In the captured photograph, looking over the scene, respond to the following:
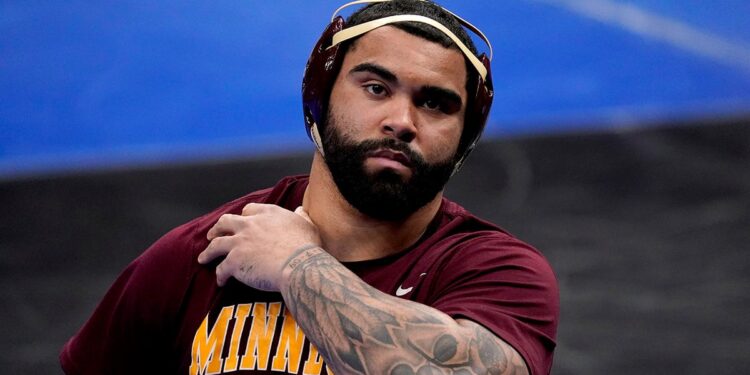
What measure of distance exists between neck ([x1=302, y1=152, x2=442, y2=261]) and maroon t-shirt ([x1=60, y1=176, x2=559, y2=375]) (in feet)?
0.11

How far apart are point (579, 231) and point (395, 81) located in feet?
9.91

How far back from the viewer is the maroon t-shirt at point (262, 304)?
8.41 feet

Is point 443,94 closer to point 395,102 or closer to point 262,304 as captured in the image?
point 395,102

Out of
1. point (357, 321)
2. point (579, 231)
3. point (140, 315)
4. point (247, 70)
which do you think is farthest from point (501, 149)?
point (357, 321)

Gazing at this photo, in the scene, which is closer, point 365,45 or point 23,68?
point 365,45

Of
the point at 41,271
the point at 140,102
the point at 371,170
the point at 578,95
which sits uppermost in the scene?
the point at 371,170

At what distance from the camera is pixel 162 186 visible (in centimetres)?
599

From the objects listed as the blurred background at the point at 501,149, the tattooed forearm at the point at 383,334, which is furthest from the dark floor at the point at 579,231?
the tattooed forearm at the point at 383,334

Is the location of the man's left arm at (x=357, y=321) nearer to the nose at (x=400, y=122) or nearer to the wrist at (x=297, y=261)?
the wrist at (x=297, y=261)

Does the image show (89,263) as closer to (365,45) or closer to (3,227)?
(3,227)

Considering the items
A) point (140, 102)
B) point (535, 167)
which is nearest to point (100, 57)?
point (140, 102)

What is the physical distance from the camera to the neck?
2779 mm

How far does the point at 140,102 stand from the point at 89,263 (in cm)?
119

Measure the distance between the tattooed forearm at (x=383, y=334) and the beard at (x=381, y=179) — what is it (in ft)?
0.79
